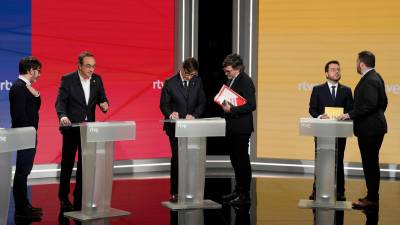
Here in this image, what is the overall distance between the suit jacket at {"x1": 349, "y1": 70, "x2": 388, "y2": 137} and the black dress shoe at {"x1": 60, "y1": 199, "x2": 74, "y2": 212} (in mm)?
2735

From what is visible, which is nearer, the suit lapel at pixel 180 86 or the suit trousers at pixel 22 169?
the suit trousers at pixel 22 169

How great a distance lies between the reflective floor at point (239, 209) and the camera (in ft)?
Answer: 19.1

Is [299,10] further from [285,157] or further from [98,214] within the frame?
[98,214]

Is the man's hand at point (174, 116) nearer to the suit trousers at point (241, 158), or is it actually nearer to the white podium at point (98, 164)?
the suit trousers at point (241, 158)

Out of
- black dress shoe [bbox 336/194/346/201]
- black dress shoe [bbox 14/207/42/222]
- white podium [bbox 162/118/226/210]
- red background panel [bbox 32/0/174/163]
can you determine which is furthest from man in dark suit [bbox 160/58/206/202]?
red background panel [bbox 32/0/174/163]

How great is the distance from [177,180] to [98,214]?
1071mm

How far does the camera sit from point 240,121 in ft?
21.7

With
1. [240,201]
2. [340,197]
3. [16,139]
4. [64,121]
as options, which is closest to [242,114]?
[240,201]

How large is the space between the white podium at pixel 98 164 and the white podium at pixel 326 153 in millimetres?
1651

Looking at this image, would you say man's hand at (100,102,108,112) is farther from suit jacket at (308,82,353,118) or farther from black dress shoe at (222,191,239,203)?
suit jacket at (308,82,353,118)

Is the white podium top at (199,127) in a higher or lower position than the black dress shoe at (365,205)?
higher

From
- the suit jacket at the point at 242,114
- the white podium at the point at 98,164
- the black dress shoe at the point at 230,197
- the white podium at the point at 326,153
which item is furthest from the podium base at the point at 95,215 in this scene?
the white podium at the point at 326,153

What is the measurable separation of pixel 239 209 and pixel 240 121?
850mm

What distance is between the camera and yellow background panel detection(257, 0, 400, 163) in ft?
27.9
